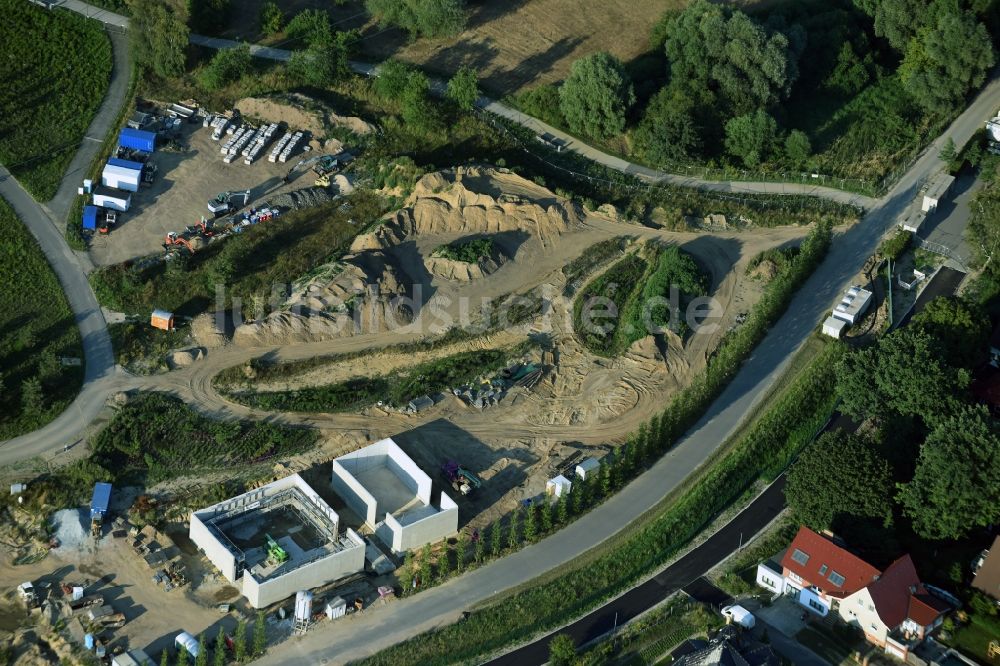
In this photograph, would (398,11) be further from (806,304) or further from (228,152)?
(806,304)

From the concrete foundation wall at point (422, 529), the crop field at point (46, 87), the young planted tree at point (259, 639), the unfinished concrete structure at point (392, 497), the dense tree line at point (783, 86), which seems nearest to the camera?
the young planted tree at point (259, 639)

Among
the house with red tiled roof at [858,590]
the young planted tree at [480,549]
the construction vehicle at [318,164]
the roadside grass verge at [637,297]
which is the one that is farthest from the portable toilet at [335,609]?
the construction vehicle at [318,164]

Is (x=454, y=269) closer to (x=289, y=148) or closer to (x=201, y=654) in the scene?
(x=289, y=148)

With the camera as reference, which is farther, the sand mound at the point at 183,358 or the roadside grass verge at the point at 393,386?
the sand mound at the point at 183,358

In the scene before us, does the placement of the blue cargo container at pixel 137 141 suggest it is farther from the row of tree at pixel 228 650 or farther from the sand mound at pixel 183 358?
the row of tree at pixel 228 650

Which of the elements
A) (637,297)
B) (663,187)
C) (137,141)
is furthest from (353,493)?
(663,187)

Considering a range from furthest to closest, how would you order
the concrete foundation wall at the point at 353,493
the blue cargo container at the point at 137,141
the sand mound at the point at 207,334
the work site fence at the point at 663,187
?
the work site fence at the point at 663,187
the blue cargo container at the point at 137,141
the sand mound at the point at 207,334
the concrete foundation wall at the point at 353,493
